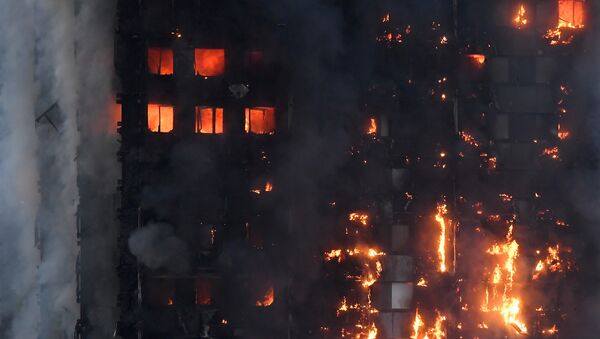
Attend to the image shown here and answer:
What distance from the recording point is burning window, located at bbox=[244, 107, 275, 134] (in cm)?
845

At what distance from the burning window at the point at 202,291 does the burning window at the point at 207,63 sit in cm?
390

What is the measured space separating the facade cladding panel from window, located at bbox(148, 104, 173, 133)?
0.03m

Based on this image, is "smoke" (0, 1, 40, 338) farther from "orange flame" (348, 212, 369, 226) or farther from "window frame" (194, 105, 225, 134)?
"orange flame" (348, 212, 369, 226)

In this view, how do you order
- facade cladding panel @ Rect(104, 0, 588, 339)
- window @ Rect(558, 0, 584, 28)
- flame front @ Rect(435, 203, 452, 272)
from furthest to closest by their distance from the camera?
window @ Rect(558, 0, 584, 28) < flame front @ Rect(435, 203, 452, 272) < facade cladding panel @ Rect(104, 0, 588, 339)

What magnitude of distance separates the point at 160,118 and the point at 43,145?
7.36ft

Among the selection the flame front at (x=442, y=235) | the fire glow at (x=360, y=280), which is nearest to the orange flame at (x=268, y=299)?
the fire glow at (x=360, y=280)

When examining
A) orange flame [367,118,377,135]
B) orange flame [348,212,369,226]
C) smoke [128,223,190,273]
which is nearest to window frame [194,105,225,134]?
smoke [128,223,190,273]

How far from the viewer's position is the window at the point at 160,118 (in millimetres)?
8352

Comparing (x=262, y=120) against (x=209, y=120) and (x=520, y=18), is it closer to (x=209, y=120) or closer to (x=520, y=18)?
(x=209, y=120)

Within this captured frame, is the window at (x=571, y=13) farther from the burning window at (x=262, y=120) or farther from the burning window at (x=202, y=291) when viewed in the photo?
the burning window at (x=202, y=291)

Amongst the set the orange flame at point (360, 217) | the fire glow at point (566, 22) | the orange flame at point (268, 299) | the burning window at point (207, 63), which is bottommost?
the orange flame at point (268, 299)

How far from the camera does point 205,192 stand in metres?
8.35

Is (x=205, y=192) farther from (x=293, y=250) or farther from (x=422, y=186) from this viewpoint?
(x=422, y=186)

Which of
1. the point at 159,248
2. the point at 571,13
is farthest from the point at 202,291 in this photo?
the point at 571,13
